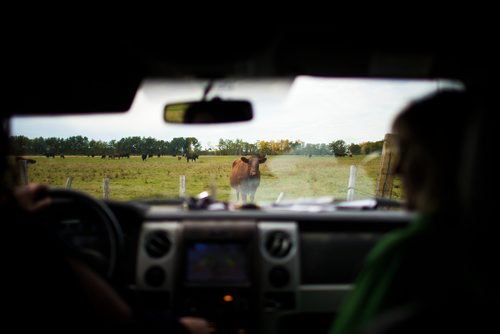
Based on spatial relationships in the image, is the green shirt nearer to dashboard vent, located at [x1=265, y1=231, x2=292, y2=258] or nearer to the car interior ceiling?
the car interior ceiling

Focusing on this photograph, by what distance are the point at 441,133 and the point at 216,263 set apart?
233 centimetres

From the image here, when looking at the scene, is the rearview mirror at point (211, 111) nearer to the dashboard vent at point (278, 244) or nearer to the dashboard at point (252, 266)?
the dashboard at point (252, 266)

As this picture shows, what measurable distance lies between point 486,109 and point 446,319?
80 cm

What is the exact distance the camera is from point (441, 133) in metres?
1.57

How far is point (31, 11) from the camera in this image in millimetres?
2498

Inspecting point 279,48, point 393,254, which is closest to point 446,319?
point 393,254

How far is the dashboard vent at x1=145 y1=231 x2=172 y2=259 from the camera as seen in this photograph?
3.54 m

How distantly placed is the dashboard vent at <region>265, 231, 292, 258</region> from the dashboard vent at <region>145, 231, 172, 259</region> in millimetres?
809

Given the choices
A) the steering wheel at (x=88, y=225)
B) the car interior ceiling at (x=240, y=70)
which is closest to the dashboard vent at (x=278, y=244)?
the car interior ceiling at (x=240, y=70)

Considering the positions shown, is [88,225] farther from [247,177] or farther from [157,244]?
[247,177]

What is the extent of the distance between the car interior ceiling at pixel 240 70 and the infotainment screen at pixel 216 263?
0.25 meters

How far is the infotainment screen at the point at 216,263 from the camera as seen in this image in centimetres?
349

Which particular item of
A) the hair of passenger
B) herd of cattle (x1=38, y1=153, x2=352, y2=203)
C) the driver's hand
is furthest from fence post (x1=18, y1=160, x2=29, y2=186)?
herd of cattle (x1=38, y1=153, x2=352, y2=203)

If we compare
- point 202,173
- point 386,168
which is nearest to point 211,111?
point 386,168
